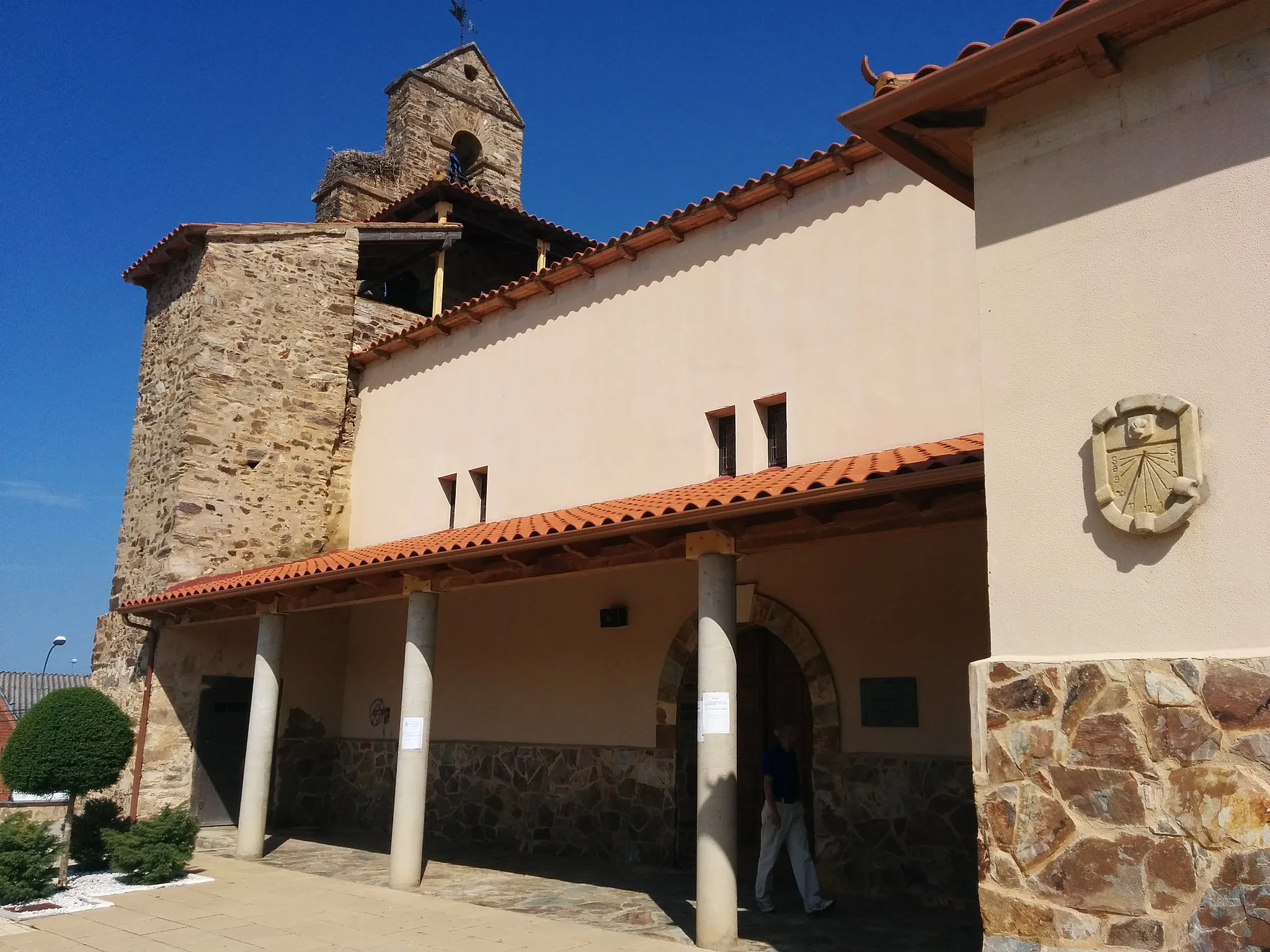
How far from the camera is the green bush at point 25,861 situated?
9.09 meters

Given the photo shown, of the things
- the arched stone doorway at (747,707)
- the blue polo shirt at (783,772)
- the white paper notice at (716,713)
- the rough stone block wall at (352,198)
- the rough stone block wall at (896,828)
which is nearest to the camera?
the white paper notice at (716,713)

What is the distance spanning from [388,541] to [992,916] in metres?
11.7

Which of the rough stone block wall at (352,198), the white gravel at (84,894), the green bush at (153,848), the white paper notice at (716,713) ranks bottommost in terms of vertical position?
the white gravel at (84,894)

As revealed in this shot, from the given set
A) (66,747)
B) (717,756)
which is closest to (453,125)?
(66,747)

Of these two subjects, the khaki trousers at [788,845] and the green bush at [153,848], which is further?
the green bush at [153,848]

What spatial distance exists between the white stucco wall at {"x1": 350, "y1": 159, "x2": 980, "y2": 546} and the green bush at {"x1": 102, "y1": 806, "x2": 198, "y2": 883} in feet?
16.6

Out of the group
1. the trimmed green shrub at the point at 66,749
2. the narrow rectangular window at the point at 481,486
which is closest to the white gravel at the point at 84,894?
the trimmed green shrub at the point at 66,749

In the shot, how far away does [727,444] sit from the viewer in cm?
1114

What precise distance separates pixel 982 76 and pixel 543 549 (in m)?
5.12

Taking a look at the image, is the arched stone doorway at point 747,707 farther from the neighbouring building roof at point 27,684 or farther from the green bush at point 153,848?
the neighbouring building roof at point 27,684

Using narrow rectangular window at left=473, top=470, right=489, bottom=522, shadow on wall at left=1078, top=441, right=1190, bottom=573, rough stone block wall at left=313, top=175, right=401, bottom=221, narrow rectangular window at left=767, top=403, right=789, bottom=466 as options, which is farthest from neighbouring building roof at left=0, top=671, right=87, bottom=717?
shadow on wall at left=1078, top=441, right=1190, bottom=573

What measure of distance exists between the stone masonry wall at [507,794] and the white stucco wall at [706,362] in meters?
2.99

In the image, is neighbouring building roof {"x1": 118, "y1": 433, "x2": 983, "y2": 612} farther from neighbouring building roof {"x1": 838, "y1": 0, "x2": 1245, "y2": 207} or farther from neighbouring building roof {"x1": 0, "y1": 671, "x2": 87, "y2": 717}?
neighbouring building roof {"x1": 0, "y1": 671, "x2": 87, "y2": 717}

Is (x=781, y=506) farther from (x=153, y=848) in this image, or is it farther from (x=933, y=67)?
(x=153, y=848)
